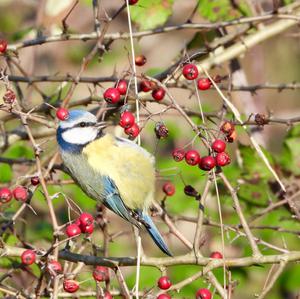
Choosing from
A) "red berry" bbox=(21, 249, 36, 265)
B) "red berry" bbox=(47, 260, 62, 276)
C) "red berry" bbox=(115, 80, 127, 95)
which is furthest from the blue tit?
"red berry" bbox=(47, 260, 62, 276)

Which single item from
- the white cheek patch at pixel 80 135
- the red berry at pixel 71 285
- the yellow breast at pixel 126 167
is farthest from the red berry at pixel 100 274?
the white cheek patch at pixel 80 135

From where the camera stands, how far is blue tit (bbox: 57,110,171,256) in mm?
3627

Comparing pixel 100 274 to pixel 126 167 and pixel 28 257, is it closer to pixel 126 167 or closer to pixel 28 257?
pixel 28 257

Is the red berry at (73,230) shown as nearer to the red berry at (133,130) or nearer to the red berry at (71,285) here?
the red berry at (71,285)

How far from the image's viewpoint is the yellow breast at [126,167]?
12.3ft

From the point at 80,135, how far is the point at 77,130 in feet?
0.26

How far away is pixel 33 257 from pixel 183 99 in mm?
4914

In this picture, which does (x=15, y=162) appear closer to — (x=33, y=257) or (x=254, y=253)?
(x=33, y=257)

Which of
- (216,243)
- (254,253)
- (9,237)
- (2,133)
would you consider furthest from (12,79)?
(216,243)

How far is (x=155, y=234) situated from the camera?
356 centimetres

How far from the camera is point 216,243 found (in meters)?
5.29

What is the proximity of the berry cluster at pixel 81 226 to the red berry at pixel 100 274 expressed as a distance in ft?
0.54

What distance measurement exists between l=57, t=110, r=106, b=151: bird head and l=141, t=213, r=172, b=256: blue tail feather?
1.64 feet

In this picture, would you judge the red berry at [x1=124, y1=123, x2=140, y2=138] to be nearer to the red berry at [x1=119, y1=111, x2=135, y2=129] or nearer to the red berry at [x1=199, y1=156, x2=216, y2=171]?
the red berry at [x1=119, y1=111, x2=135, y2=129]
